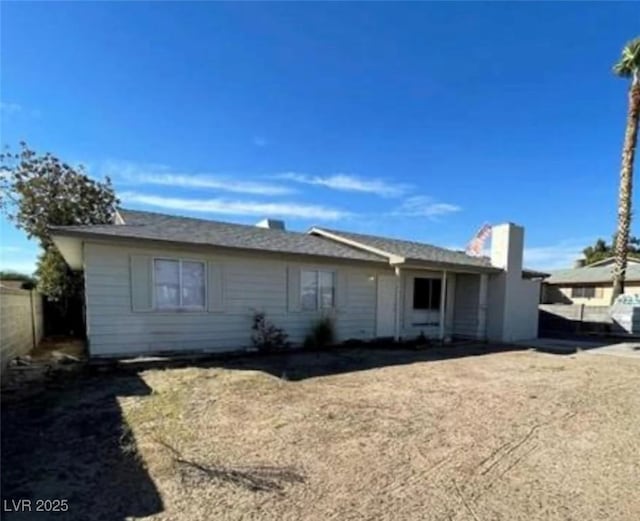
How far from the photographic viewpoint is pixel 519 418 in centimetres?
581

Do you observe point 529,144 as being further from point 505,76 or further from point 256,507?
point 256,507

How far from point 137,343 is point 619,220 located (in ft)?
69.6

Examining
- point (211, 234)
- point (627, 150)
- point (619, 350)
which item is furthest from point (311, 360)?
point (627, 150)

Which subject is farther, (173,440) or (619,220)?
(619,220)

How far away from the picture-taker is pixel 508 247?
15.7 metres

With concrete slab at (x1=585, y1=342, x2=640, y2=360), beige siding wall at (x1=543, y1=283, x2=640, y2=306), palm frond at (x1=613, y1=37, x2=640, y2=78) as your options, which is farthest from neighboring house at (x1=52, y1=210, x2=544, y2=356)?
beige siding wall at (x1=543, y1=283, x2=640, y2=306)

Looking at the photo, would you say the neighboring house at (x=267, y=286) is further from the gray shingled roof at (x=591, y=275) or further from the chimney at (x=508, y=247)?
the gray shingled roof at (x=591, y=275)

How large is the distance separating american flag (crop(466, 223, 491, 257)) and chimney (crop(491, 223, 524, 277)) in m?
1.69

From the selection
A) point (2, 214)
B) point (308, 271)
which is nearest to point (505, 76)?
point (308, 271)

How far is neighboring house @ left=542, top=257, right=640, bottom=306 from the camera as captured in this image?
86.5 ft

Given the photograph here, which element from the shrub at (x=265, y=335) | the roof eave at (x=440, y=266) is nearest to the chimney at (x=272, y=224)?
the roof eave at (x=440, y=266)

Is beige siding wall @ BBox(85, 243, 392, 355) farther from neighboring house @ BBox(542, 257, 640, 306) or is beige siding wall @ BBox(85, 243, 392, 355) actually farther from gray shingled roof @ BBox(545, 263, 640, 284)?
gray shingled roof @ BBox(545, 263, 640, 284)

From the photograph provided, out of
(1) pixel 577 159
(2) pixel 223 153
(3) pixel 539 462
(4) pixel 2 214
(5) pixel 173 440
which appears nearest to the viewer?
(3) pixel 539 462

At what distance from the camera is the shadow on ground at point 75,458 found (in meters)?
3.31
